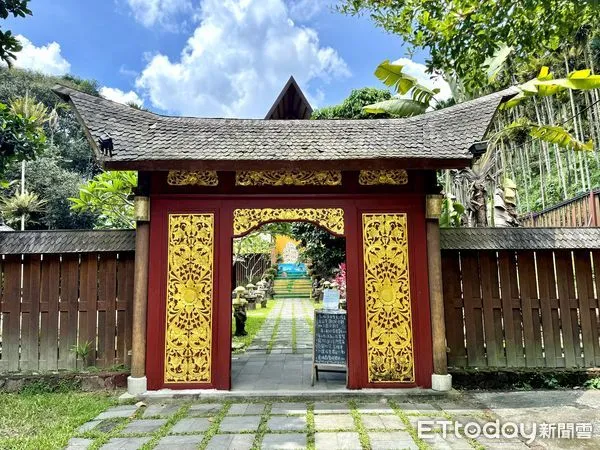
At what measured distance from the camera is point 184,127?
18.5 feet

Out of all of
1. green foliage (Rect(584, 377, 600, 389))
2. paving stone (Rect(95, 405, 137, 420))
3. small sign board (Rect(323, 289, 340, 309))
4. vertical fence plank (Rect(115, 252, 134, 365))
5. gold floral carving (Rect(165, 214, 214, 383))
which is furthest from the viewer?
small sign board (Rect(323, 289, 340, 309))

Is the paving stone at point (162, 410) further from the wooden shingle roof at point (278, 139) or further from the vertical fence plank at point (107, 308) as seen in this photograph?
the wooden shingle roof at point (278, 139)

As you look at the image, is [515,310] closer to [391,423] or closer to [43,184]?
[391,423]

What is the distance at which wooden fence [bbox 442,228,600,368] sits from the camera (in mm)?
5059

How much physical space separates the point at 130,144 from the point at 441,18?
4580 mm

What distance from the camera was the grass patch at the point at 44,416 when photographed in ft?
11.0

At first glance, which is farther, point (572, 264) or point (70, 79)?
point (70, 79)

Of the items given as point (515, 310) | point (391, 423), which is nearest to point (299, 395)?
point (391, 423)

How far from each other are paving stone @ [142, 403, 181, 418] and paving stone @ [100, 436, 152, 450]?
587 mm

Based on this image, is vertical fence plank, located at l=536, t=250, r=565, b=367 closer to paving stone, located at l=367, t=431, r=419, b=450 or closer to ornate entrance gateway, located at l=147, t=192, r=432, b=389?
ornate entrance gateway, located at l=147, t=192, r=432, b=389

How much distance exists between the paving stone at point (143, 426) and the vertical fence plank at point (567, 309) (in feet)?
16.6

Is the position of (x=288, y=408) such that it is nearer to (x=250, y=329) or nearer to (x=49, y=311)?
(x=49, y=311)

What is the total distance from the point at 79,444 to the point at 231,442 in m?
1.33

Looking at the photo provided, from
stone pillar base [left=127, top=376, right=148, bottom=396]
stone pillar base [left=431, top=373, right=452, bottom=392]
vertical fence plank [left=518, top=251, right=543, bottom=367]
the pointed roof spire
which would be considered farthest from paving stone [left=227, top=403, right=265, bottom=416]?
the pointed roof spire
